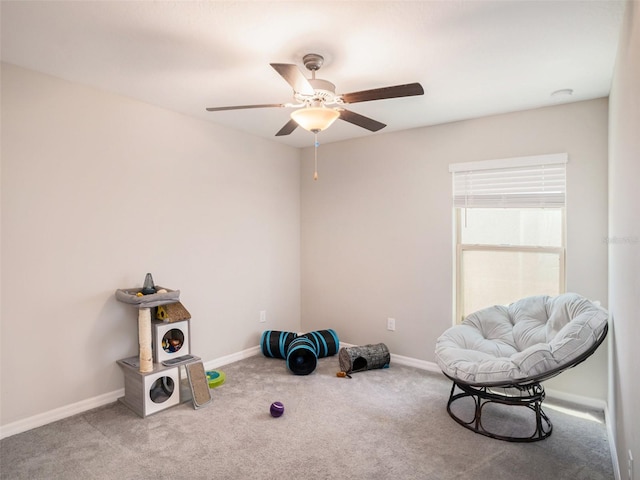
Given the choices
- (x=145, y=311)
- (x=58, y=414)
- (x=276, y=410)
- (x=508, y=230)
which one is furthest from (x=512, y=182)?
(x=58, y=414)

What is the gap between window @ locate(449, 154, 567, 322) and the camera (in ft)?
10.5

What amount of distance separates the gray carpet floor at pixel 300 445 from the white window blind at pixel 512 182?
1.66 m

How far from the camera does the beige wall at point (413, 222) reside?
118 inches

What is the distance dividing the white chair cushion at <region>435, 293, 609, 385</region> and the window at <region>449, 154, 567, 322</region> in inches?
15.2

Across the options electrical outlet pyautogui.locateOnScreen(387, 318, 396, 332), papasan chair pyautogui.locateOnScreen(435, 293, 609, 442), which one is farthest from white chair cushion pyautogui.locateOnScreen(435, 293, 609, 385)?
electrical outlet pyautogui.locateOnScreen(387, 318, 396, 332)

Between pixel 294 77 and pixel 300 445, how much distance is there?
213 centimetres

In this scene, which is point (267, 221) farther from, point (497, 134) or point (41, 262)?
point (497, 134)

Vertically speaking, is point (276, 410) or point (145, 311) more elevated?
point (145, 311)

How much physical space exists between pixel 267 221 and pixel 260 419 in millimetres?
2177

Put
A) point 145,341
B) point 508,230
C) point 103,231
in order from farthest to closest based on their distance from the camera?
1. point 508,230
2. point 103,231
3. point 145,341

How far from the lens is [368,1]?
177 cm

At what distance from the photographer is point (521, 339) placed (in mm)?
2902

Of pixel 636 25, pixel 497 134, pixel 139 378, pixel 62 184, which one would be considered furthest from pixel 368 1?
pixel 139 378

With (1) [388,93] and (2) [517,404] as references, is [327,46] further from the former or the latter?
(2) [517,404]
